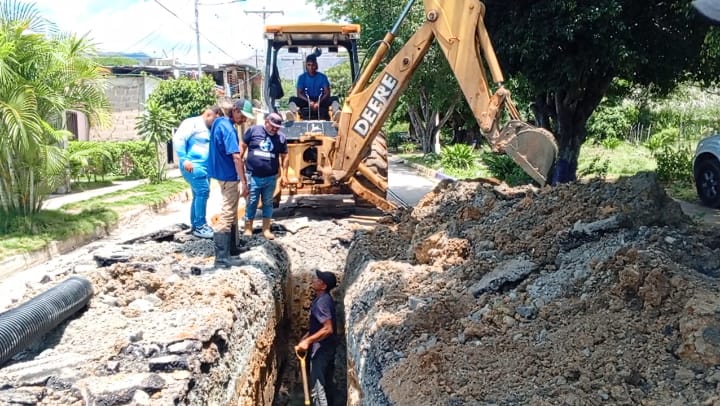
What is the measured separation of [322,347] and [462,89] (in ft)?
10.1

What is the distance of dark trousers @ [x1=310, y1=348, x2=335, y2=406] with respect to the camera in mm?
6305

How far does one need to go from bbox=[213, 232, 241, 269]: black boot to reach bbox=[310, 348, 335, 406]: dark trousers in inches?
51.7

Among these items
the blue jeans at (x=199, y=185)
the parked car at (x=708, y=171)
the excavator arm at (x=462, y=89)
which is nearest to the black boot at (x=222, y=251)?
the blue jeans at (x=199, y=185)

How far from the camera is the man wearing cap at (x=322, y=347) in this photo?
632cm

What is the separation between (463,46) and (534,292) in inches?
138

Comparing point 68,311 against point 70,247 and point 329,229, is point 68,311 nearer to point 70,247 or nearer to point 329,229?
point 329,229

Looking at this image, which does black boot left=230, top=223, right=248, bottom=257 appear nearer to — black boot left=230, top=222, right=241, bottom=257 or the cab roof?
black boot left=230, top=222, right=241, bottom=257

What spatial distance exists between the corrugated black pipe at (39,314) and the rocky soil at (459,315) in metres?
0.13

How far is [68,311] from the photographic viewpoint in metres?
5.37

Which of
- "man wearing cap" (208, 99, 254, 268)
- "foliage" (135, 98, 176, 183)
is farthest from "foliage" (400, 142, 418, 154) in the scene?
"man wearing cap" (208, 99, 254, 268)

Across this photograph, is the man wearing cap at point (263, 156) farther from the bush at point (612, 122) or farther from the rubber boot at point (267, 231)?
the bush at point (612, 122)

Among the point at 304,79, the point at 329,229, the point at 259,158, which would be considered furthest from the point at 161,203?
the point at 259,158

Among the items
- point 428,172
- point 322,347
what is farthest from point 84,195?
point 322,347

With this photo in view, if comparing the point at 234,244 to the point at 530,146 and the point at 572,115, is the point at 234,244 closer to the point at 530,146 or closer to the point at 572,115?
the point at 530,146
